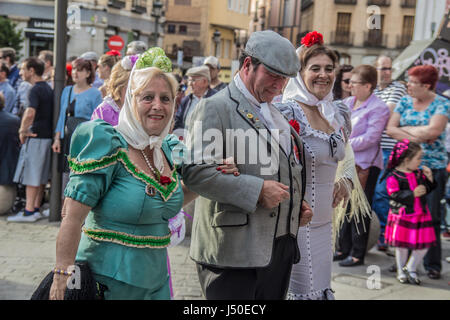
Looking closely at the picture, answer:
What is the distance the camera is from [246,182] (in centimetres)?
257

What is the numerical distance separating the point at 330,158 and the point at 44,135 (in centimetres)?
490

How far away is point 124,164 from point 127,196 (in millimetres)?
144

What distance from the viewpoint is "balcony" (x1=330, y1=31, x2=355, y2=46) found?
2827cm

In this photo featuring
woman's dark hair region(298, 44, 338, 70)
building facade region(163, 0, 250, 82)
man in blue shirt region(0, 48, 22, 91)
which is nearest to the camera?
woman's dark hair region(298, 44, 338, 70)

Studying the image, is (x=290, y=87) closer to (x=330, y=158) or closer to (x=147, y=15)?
(x=330, y=158)

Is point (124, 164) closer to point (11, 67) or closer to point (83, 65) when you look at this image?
point (83, 65)

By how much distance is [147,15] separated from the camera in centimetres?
3484

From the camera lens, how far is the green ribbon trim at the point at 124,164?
233 centimetres

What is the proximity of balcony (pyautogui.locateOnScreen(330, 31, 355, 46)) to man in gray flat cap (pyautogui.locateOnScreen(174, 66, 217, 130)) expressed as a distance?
69.2 feet

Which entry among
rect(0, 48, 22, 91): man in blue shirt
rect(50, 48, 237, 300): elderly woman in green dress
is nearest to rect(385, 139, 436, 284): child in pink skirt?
rect(50, 48, 237, 300): elderly woman in green dress

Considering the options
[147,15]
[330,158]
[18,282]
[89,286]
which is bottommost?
[18,282]

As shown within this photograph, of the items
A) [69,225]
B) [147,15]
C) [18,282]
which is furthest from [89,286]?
[147,15]

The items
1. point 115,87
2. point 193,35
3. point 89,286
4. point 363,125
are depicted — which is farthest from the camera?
point 193,35

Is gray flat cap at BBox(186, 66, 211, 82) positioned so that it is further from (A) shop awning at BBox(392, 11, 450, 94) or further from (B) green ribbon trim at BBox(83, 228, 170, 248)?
(B) green ribbon trim at BBox(83, 228, 170, 248)
